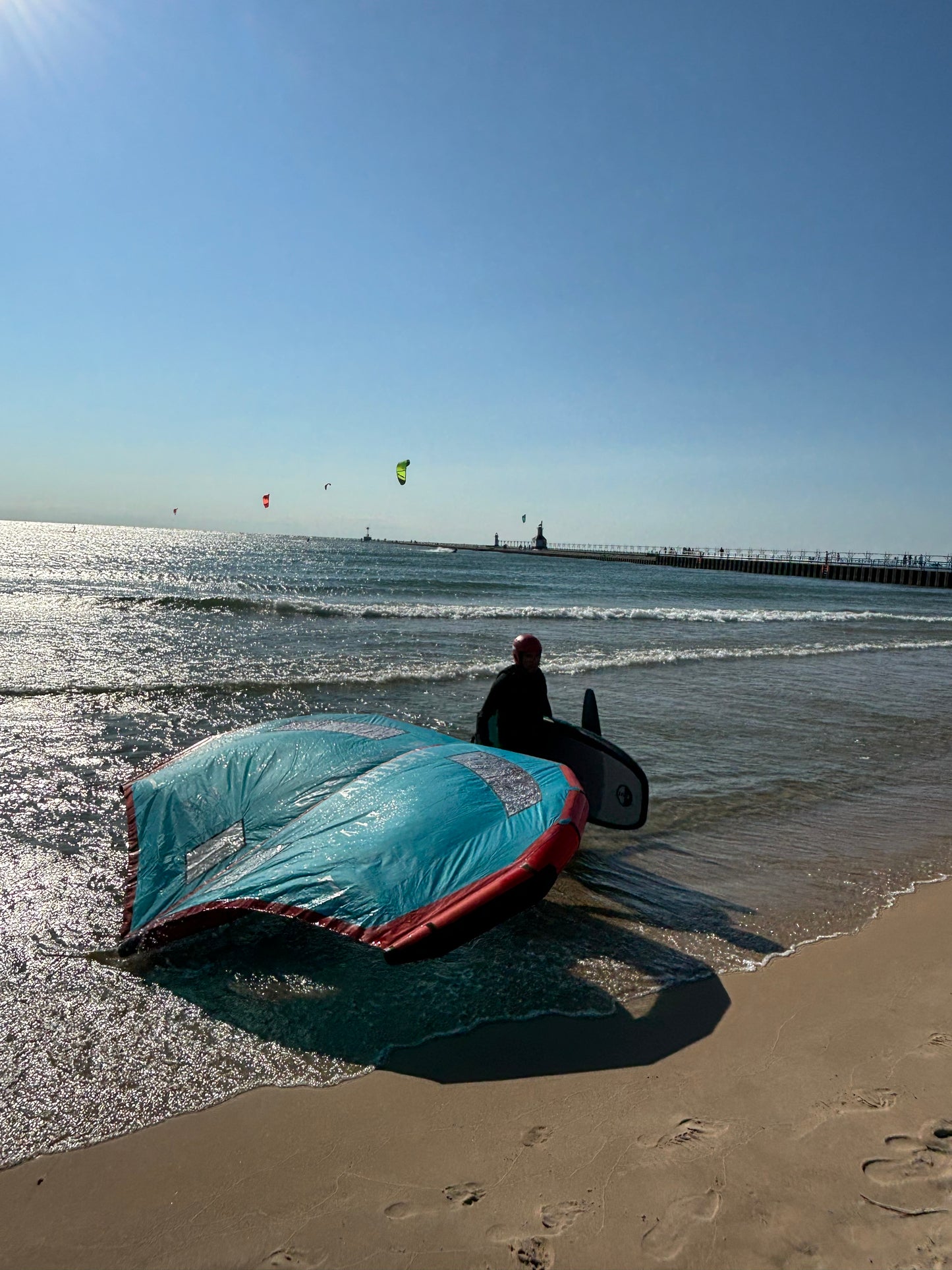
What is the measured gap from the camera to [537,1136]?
9.22 feet

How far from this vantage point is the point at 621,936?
4.42 metres

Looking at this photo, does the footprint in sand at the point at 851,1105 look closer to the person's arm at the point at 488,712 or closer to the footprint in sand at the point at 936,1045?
the footprint in sand at the point at 936,1045

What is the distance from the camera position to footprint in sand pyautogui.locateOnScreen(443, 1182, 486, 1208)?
2.51 meters

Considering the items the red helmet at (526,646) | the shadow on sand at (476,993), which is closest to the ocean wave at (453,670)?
the red helmet at (526,646)

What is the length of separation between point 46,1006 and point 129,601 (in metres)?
23.8

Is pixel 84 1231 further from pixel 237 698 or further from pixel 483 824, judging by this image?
pixel 237 698

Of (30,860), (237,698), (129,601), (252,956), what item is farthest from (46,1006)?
(129,601)

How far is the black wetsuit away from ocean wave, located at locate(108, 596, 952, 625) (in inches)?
671

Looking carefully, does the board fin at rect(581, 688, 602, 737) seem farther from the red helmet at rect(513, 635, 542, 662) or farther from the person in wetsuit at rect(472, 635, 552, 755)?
the red helmet at rect(513, 635, 542, 662)

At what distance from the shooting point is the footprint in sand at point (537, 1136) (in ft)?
9.11

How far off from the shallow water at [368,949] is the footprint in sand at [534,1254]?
3.38 feet

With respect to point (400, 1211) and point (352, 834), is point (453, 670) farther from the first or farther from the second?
point (400, 1211)

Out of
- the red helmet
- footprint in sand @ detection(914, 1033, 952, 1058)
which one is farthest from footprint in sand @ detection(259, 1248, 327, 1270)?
the red helmet

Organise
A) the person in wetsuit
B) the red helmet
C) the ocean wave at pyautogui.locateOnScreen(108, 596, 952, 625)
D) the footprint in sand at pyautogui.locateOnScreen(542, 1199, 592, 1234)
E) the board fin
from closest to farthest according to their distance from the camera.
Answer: the footprint in sand at pyautogui.locateOnScreen(542, 1199, 592, 1234), the red helmet, the person in wetsuit, the board fin, the ocean wave at pyautogui.locateOnScreen(108, 596, 952, 625)
